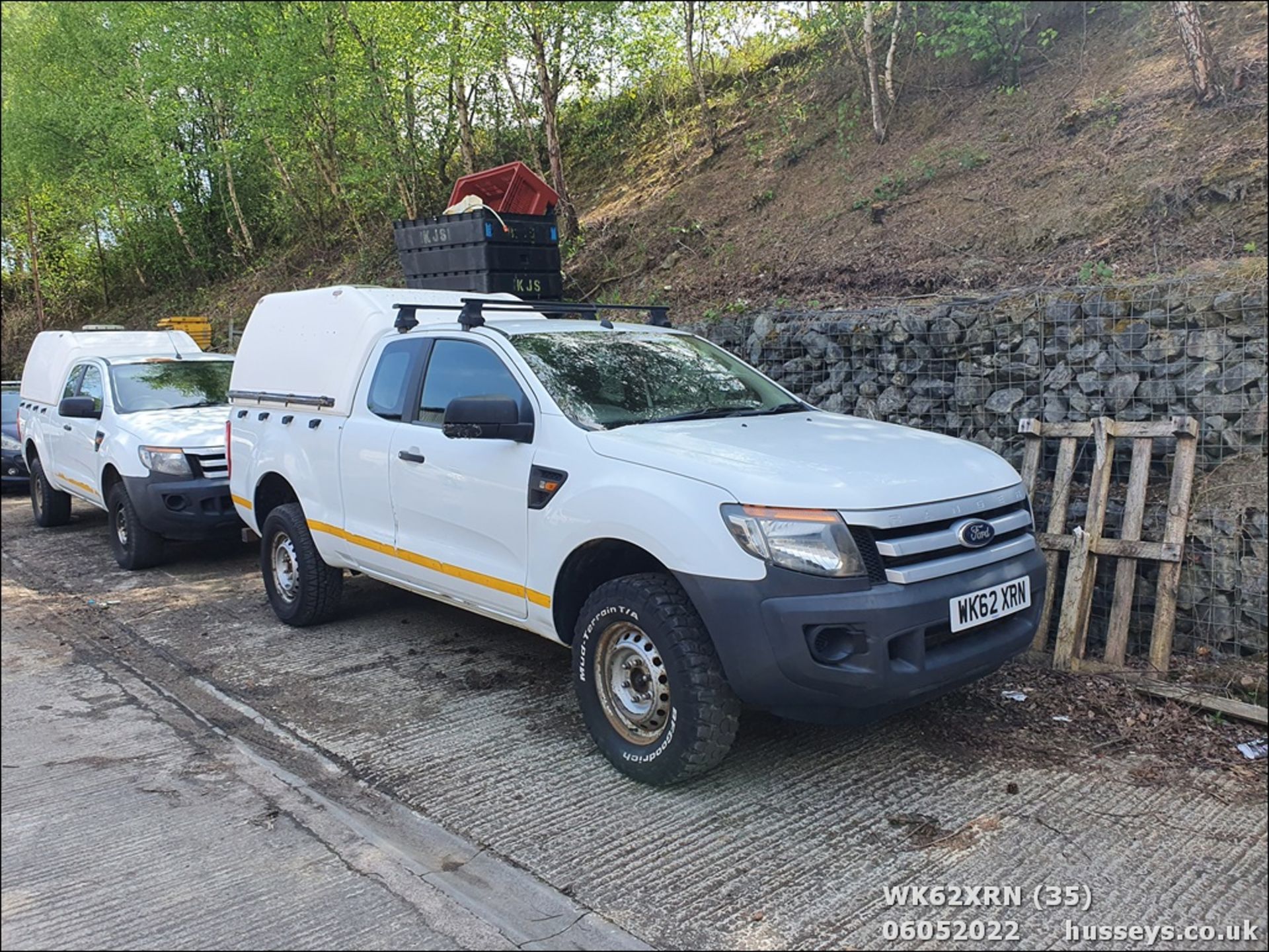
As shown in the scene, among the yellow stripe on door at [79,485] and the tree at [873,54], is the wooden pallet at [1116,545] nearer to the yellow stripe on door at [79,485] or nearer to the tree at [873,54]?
the tree at [873,54]

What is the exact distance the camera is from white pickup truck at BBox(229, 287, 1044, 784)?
11.6 feet

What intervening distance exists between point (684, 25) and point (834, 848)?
12.0 metres

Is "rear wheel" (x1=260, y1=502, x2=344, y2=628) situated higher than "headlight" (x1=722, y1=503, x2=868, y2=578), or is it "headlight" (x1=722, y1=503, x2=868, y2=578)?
"headlight" (x1=722, y1=503, x2=868, y2=578)

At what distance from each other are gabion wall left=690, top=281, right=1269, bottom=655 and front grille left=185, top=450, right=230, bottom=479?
15.5 feet

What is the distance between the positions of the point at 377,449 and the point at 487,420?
1.34 m

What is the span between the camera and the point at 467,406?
4.34 metres

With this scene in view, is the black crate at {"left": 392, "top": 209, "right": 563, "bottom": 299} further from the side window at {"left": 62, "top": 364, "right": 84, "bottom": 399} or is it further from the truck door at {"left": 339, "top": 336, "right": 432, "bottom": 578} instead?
the truck door at {"left": 339, "top": 336, "right": 432, "bottom": 578}

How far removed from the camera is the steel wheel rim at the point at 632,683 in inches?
153

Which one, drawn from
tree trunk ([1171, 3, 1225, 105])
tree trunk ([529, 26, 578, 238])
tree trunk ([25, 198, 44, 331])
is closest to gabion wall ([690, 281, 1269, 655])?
tree trunk ([1171, 3, 1225, 105])

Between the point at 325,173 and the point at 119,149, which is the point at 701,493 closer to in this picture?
the point at 325,173

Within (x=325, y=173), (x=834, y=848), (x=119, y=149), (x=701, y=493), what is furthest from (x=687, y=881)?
(x=119, y=149)

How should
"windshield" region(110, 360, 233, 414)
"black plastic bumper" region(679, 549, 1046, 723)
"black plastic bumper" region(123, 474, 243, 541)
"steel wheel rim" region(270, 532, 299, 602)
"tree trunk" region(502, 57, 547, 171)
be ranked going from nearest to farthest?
"black plastic bumper" region(679, 549, 1046, 723)
"steel wheel rim" region(270, 532, 299, 602)
"black plastic bumper" region(123, 474, 243, 541)
"windshield" region(110, 360, 233, 414)
"tree trunk" region(502, 57, 547, 171)

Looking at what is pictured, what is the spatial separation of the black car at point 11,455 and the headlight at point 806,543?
12.2m

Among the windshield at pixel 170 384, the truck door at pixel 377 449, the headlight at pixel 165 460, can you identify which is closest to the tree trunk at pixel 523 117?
the windshield at pixel 170 384
